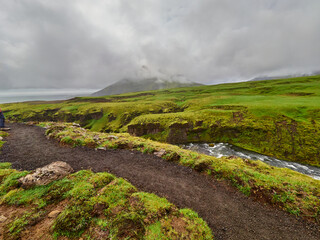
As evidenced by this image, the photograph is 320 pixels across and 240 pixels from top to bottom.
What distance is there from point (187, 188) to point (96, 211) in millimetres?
6769

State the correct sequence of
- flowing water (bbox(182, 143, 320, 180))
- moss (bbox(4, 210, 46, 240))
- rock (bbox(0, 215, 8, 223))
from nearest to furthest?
moss (bbox(4, 210, 46, 240)), rock (bbox(0, 215, 8, 223)), flowing water (bbox(182, 143, 320, 180))

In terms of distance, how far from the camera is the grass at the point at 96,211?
236 inches

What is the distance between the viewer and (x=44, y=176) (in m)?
9.22

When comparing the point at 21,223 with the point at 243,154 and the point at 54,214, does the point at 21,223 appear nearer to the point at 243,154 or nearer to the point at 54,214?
the point at 54,214

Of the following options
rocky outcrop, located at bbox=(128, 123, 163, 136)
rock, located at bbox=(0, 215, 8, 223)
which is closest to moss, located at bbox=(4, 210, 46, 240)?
rock, located at bbox=(0, 215, 8, 223)

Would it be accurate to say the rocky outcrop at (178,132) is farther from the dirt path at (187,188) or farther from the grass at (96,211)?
the grass at (96,211)

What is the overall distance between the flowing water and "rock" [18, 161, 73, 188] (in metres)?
27.1

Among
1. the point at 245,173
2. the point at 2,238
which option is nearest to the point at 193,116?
the point at 245,173

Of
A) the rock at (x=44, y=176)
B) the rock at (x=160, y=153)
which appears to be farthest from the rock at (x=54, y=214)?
the rock at (x=160, y=153)

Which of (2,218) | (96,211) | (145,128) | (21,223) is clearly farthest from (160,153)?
(145,128)

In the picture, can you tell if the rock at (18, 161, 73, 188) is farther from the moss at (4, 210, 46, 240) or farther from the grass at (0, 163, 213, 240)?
the moss at (4, 210, 46, 240)

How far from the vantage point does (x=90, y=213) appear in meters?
6.88

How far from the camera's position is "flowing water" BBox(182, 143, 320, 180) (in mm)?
21667

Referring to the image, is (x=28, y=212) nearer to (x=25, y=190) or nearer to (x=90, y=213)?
(x=25, y=190)
